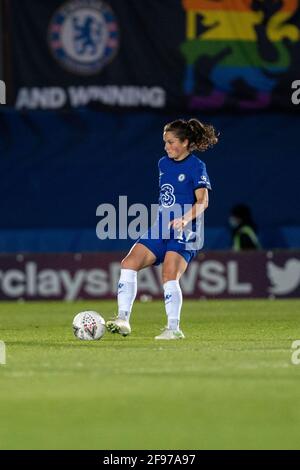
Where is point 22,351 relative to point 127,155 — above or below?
below

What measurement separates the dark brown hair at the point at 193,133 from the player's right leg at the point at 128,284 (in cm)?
102

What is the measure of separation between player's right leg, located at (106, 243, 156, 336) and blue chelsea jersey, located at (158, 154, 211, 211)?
0.43 metres

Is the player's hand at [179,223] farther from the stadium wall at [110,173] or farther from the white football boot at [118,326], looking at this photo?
the stadium wall at [110,173]

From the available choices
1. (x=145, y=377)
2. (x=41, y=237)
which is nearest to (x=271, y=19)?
(x=41, y=237)

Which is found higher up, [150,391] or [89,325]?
[89,325]

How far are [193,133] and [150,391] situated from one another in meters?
4.23

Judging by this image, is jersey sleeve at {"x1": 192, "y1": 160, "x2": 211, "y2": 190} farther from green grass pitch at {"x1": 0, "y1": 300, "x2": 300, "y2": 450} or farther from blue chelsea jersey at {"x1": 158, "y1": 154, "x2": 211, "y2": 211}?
green grass pitch at {"x1": 0, "y1": 300, "x2": 300, "y2": 450}

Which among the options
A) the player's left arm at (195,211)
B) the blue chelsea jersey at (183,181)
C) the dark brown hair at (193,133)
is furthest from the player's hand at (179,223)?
the dark brown hair at (193,133)

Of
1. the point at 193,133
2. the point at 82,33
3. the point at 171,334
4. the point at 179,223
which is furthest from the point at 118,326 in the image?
the point at 82,33

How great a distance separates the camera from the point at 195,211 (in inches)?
494

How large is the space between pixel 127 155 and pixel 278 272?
342 cm

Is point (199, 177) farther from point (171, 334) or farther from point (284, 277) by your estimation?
point (284, 277)

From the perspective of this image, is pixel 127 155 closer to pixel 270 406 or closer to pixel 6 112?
pixel 6 112

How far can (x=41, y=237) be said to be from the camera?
22.4 meters
